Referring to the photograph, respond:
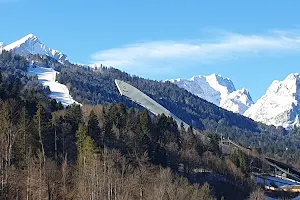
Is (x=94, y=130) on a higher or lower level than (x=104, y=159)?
higher

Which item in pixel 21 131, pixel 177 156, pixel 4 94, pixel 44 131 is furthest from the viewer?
pixel 177 156

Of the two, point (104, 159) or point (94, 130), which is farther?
point (94, 130)

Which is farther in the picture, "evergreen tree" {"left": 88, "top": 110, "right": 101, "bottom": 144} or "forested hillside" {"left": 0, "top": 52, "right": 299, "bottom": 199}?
"evergreen tree" {"left": 88, "top": 110, "right": 101, "bottom": 144}

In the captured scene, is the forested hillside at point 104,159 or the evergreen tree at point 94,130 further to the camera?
the evergreen tree at point 94,130

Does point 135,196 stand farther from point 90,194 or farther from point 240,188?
point 240,188

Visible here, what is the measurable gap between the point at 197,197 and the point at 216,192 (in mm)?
27188

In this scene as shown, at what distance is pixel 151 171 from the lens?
85.1 meters

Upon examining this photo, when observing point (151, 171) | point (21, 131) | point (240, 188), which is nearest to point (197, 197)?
point (151, 171)

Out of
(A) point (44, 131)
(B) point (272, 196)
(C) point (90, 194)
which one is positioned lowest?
(B) point (272, 196)

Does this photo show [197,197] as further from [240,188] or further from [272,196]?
[272,196]

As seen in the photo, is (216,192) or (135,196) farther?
(216,192)

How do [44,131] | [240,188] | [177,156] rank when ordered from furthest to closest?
[240,188] → [177,156] → [44,131]

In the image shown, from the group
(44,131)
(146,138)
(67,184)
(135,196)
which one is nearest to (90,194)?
(67,184)

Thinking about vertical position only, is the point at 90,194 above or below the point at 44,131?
below
